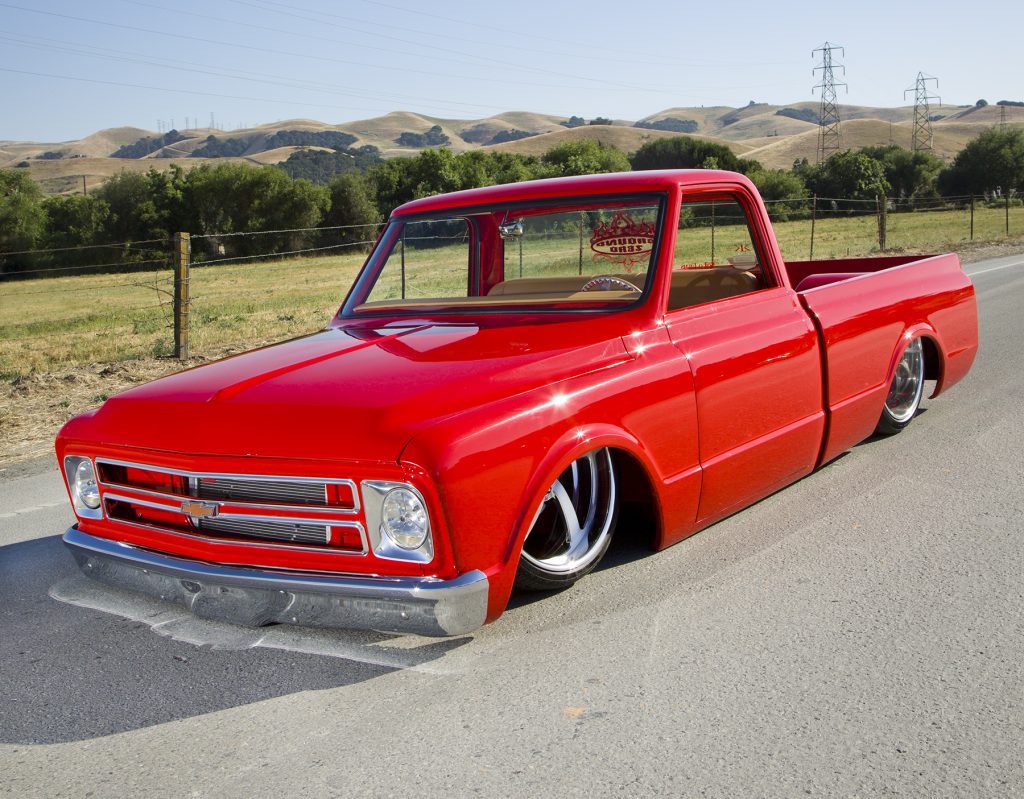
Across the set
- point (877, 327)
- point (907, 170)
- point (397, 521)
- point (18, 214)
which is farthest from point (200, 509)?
point (907, 170)

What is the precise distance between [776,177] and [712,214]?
46.6 metres

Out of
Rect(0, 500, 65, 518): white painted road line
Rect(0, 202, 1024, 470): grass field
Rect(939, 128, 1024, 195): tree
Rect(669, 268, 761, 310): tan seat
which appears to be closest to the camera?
Rect(669, 268, 761, 310): tan seat

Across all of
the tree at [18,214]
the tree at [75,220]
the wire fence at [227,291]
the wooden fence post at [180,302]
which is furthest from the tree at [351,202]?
the wooden fence post at [180,302]

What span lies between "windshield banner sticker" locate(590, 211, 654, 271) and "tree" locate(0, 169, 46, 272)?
173 ft

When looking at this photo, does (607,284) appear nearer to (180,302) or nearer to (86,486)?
(86,486)

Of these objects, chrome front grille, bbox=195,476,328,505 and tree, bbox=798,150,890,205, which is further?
tree, bbox=798,150,890,205

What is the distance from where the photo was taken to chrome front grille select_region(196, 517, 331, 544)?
2924 mm

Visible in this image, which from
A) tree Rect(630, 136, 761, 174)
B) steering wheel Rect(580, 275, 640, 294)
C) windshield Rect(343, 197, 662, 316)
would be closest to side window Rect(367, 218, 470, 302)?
windshield Rect(343, 197, 662, 316)

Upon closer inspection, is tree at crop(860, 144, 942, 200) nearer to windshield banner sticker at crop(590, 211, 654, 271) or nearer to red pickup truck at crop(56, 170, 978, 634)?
red pickup truck at crop(56, 170, 978, 634)

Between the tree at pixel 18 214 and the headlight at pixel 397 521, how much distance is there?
53656 mm

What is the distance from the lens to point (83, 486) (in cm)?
347

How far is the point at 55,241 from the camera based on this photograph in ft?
185

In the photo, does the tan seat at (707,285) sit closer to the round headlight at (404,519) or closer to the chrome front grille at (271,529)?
the round headlight at (404,519)

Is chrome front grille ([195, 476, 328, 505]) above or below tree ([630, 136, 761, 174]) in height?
below
